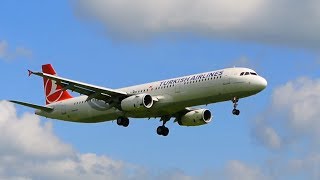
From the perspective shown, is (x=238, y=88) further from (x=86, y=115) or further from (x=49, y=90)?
(x=49, y=90)

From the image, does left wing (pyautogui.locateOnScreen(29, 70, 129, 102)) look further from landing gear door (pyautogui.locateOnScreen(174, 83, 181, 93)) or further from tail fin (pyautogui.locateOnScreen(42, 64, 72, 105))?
tail fin (pyautogui.locateOnScreen(42, 64, 72, 105))

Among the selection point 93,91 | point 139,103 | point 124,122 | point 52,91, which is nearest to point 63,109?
point 52,91

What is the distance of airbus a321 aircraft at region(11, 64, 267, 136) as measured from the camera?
3863 inches

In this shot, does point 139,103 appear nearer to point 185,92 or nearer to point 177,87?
point 177,87

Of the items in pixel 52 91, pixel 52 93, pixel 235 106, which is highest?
pixel 52 91

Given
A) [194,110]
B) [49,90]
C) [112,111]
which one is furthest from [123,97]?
[49,90]

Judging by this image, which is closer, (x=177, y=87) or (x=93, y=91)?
(x=177, y=87)

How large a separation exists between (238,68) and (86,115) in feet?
64.9

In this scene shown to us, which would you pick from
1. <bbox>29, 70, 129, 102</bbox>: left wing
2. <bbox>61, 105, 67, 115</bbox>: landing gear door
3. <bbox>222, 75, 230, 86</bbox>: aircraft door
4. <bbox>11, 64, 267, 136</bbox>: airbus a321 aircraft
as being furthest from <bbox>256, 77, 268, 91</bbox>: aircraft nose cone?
<bbox>61, 105, 67, 115</bbox>: landing gear door

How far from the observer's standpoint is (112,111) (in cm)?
10775

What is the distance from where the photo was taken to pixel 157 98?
10319 centimetres

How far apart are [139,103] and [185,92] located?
5.19 meters

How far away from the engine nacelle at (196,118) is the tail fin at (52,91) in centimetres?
1486

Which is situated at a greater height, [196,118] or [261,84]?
[196,118]
